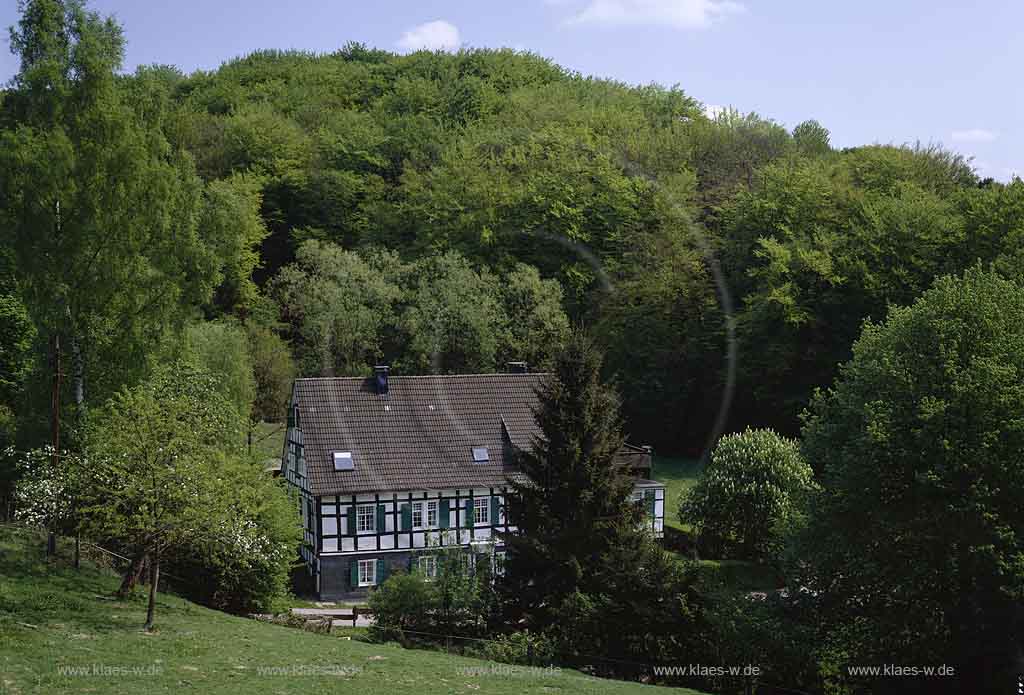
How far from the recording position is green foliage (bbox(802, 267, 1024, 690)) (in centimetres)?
2173

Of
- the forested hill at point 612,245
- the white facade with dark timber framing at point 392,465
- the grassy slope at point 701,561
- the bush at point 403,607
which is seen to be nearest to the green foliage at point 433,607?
the bush at point 403,607

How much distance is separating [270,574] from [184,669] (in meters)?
9.53

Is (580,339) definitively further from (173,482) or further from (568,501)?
(173,482)

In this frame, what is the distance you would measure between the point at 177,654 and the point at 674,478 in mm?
30903

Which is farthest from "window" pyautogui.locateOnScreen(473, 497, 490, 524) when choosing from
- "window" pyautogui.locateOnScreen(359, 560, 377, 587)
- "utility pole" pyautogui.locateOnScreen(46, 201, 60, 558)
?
"utility pole" pyautogui.locateOnScreen(46, 201, 60, 558)

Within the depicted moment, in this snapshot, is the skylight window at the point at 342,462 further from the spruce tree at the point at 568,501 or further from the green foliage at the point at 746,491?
the green foliage at the point at 746,491

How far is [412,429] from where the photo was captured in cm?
3462

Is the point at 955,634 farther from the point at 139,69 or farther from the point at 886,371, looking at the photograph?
the point at 139,69

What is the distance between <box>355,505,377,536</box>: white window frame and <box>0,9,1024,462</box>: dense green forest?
336 inches

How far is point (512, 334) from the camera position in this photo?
49.7 meters

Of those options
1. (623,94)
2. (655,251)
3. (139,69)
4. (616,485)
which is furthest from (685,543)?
(623,94)

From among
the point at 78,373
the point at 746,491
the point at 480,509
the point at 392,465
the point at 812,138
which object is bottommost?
the point at 480,509

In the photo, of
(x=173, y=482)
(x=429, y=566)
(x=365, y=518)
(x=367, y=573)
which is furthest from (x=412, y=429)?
(x=173, y=482)

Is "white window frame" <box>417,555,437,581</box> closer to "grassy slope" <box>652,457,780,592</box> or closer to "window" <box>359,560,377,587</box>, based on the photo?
"window" <box>359,560,377,587</box>
